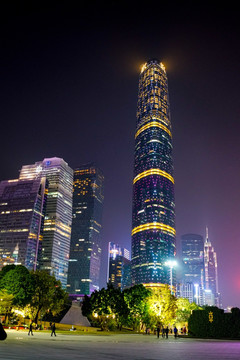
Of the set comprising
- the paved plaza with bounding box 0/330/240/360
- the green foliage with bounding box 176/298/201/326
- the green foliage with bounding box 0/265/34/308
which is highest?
the green foliage with bounding box 0/265/34/308

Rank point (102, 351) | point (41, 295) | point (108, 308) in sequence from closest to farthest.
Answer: point (102, 351)
point (108, 308)
point (41, 295)

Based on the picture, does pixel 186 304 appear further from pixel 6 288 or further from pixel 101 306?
pixel 6 288

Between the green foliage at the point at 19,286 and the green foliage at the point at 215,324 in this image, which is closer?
the green foliage at the point at 215,324

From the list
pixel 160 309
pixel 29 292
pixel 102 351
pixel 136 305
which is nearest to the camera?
pixel 102 351

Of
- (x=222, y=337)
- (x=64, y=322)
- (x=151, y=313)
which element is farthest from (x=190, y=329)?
(x=64, y=322)

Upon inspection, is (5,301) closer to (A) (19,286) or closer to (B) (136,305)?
(A) (19,286)

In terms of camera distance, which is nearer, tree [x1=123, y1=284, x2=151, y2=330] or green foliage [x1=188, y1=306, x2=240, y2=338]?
green foliage [x1=188, y1=306, x2=240, y2=338]

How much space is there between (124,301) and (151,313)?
6.76 m

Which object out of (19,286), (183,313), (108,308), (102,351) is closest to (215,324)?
(108,308)

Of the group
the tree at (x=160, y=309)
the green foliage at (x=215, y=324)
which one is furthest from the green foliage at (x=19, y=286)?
the green foliage at (x=215, y=324)

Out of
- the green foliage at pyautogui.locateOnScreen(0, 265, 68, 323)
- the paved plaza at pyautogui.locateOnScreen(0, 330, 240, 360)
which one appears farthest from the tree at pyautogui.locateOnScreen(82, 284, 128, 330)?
the paved plaza at pyautogui.locateOnScreen(0, 330, 240, 360)

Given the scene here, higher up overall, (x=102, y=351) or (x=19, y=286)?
(x=19, y=286)

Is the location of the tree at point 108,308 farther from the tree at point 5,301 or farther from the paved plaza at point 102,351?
the paved plaza at point 102,351

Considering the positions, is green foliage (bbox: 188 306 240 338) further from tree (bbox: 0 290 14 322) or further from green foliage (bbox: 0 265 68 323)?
tree (bbox: 0 290 14 322)
